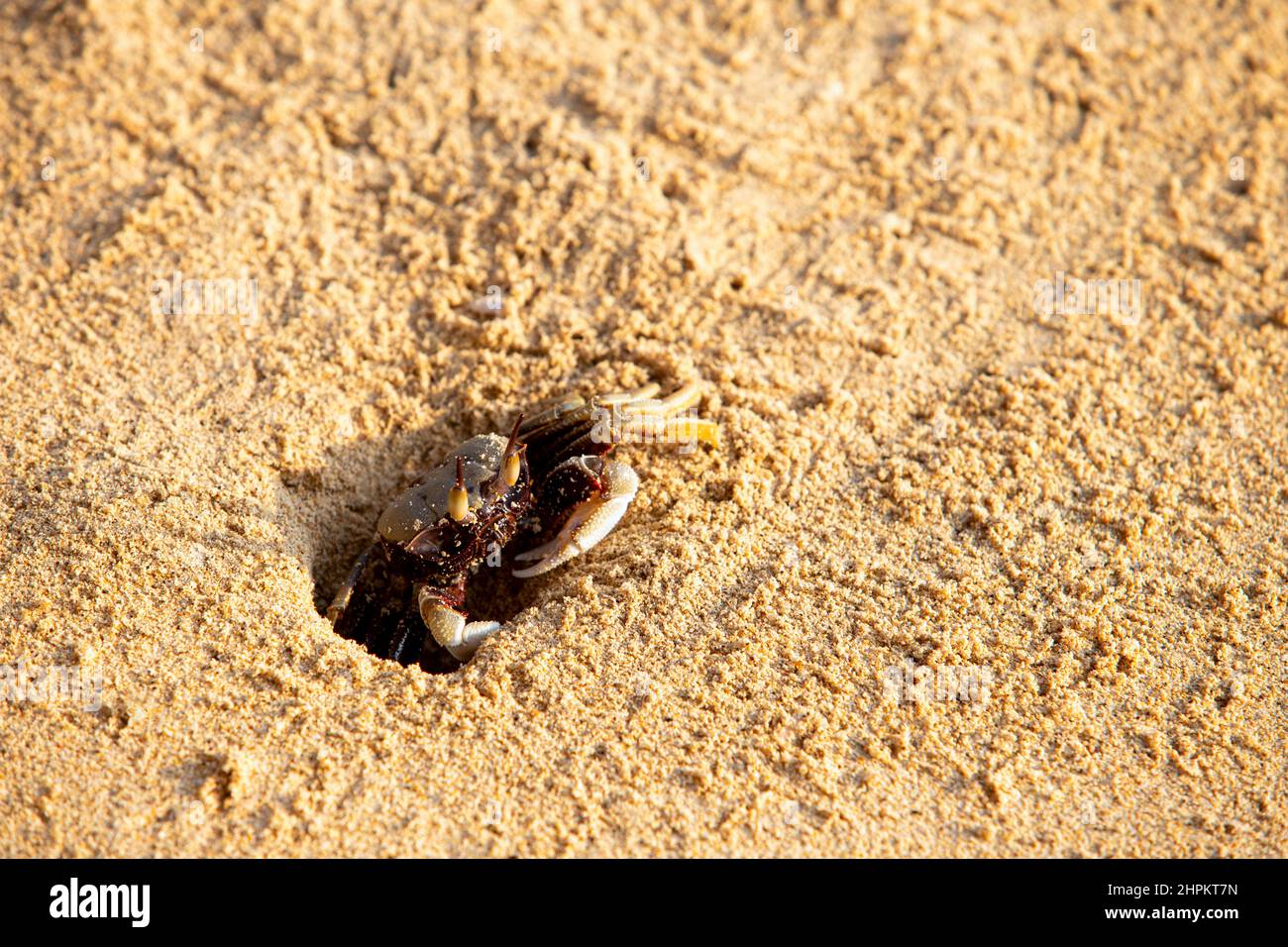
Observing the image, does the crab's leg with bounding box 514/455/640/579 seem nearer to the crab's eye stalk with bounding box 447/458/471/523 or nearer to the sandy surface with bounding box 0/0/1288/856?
the sandy surface with bounding box 0/0/1288/856

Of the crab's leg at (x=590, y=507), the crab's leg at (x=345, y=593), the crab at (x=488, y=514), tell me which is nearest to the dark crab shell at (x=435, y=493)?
the crab at (x=488, y=514)

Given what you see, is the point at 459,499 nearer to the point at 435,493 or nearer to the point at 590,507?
the point at 435,493

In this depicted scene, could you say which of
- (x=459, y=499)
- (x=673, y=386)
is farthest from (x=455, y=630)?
(x=673, y=386)

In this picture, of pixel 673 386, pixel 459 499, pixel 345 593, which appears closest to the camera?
pixel 459 499

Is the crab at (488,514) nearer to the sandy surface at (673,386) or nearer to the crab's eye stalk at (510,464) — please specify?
the crab's eye stalk at (510,464)

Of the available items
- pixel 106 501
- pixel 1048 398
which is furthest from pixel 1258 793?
pixel 106 501

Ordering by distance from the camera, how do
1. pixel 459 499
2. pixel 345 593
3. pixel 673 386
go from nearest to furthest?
pixel 459 499, pixel 345 593, pixel 673 386

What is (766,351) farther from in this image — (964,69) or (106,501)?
(106,501)
